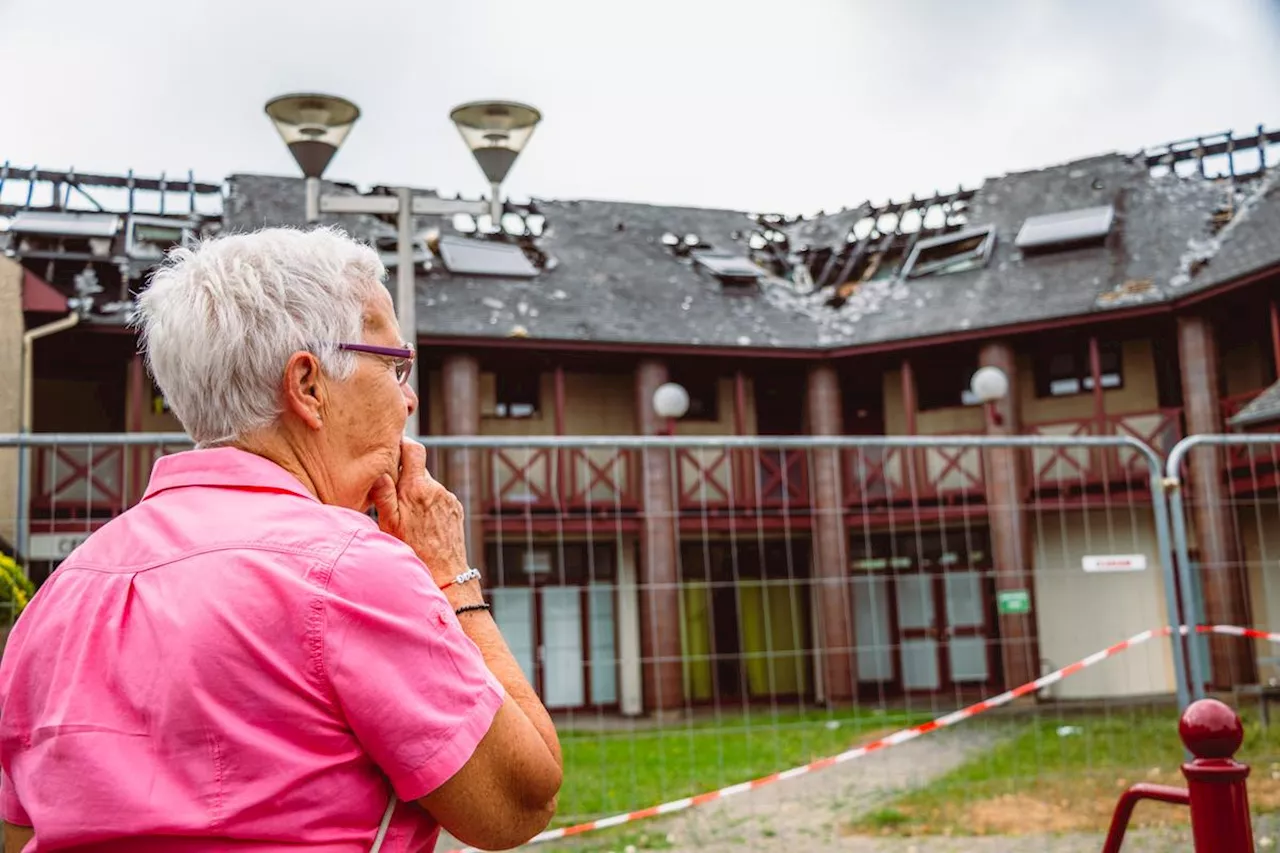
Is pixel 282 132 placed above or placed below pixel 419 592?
above

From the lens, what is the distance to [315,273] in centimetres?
147

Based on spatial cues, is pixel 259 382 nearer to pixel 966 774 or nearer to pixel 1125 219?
pixel 966 774

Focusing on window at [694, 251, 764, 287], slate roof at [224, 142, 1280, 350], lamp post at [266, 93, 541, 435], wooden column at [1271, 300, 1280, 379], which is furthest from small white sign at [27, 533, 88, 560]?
window at [694, 251, 764, 287]

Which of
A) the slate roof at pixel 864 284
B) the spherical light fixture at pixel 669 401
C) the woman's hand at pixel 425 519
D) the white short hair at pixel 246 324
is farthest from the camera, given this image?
the slate roof at pixel 864 284

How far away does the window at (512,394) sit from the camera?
19703 millimetres

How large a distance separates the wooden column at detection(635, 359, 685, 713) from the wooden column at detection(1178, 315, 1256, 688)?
6.68m

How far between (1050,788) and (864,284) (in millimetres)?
14220

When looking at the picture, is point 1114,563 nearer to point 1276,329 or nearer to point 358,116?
point 358,116

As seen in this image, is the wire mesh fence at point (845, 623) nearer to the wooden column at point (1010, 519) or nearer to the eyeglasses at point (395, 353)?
the wooden column at point (1010, 519)

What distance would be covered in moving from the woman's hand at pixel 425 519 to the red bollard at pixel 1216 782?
114 cm

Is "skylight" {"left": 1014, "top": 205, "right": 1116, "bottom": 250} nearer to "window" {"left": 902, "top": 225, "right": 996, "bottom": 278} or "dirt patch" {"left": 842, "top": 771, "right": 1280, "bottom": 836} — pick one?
"window" {"left": 902, "top": 225, "right": 996, "bottom": 278}

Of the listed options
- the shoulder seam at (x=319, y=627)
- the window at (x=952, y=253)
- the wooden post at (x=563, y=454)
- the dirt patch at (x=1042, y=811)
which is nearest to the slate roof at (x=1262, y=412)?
the dirt patch at (x=1042, y=811)

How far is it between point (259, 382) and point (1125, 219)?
21.0 meters

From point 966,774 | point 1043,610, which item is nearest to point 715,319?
point 1043,610
